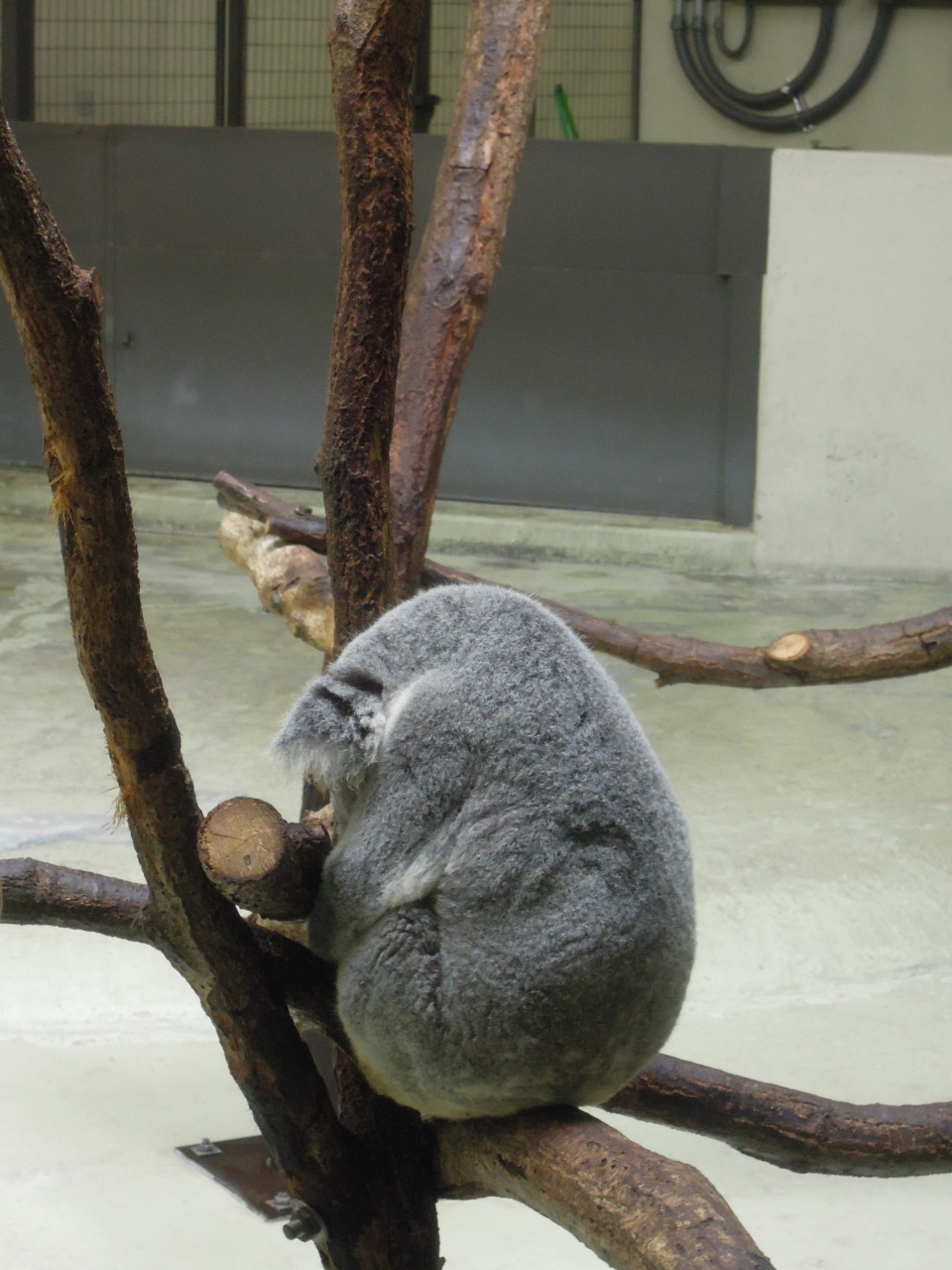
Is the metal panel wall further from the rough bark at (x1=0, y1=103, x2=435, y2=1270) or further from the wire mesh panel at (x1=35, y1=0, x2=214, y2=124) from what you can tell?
the rough bark at (x1=0, y1=103, x2=435, y2=1270)

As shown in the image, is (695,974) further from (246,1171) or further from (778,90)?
(778,90)

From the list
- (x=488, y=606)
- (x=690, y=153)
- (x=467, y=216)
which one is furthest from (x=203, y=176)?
(x=488, y=606)

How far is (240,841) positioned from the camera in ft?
4.22

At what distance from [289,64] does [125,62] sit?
0.85 metres

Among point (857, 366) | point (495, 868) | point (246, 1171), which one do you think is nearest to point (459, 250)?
point (495, 868)

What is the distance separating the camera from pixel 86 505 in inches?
45.8

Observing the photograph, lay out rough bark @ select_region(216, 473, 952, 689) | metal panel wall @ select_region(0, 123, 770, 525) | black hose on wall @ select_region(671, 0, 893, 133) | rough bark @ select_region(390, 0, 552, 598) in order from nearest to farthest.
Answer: rough bark @ select_region(390, 0, 552, 598) → rough bark @ select_region(216, 473, 952, 689) → metal panel wall @ select_region(0, 123, 770, 525) → black hose on wall @ select_region(671, 0, 893, 133)

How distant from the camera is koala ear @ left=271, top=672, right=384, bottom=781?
137 centimetres

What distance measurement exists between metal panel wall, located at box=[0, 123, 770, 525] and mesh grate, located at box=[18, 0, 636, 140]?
361 mm

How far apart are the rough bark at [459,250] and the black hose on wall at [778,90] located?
5332 millimetres

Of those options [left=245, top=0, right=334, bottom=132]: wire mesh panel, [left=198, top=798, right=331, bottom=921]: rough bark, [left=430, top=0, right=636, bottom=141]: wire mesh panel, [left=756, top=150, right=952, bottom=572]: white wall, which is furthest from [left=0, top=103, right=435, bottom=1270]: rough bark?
[left=430, top=0, right=636, bottom=141]: wire mesh panel

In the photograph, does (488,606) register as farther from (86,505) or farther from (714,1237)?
(714,1237)

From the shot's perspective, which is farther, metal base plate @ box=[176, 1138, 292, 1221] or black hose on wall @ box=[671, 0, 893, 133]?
black hose on wall @ box=[671, 0, 893, 133]

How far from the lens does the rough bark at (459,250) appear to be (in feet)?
7.32
